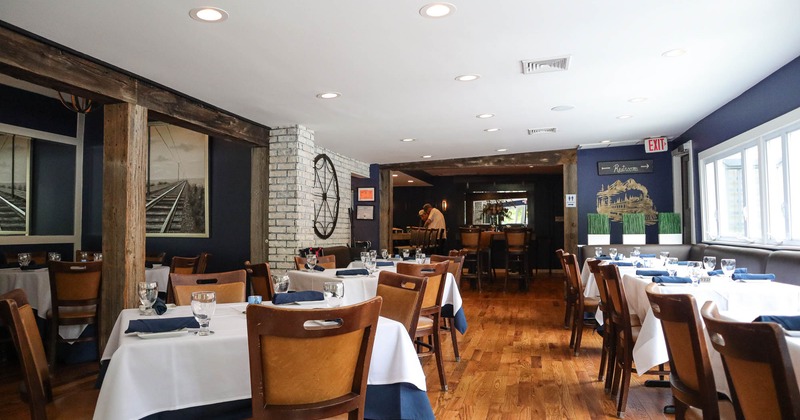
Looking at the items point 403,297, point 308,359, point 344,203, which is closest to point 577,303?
point 403,297

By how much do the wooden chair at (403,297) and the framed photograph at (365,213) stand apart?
730cm

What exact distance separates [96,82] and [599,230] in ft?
21.3

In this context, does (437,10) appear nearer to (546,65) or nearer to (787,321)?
(546,65)

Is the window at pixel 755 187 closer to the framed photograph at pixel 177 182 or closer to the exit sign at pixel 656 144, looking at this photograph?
the exit sign at pixel 656 144

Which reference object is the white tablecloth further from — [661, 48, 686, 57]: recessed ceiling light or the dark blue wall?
the dark blue wall

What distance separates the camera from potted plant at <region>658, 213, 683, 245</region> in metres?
7.36

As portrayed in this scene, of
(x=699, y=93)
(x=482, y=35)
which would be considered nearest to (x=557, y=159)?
(x=699, y=93)

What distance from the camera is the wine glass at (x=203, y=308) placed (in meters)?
1.91

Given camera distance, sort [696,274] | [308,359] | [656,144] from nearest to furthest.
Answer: [308,359]
[696,274]
[656,144]

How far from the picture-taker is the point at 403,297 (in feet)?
9.50

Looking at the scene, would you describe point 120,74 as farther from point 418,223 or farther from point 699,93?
point 418,223

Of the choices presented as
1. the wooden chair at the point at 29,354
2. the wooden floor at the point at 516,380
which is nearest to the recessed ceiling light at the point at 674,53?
the wooden floor at the point at 516,380

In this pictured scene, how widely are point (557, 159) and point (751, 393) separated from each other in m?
7.88

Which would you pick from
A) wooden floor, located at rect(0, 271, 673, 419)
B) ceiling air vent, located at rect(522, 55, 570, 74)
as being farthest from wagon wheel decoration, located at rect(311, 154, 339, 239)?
ceiling air vent, located at rect(522, 55, 570, 74)
